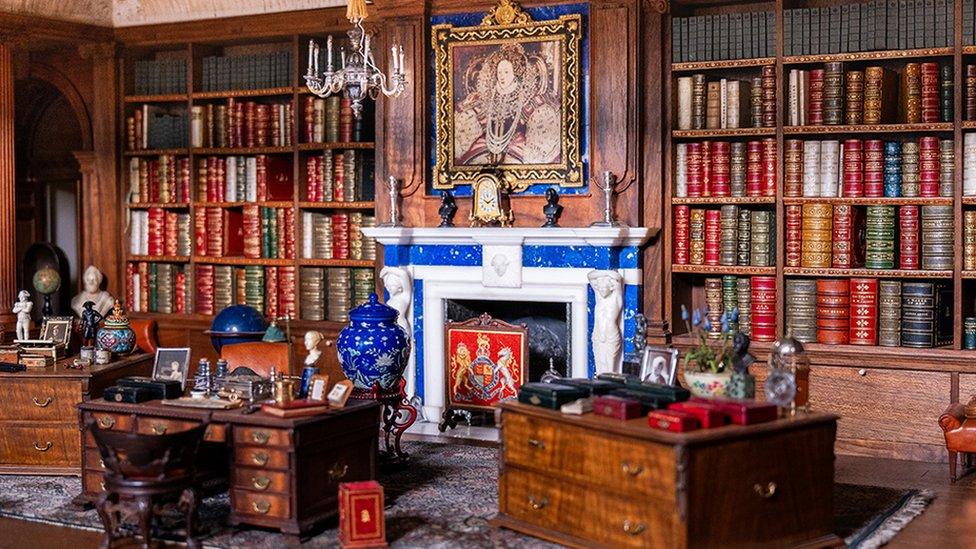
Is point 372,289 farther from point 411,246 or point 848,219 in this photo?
point 848,219

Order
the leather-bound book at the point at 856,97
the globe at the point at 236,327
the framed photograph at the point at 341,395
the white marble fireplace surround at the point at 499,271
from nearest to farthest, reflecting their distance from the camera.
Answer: the framed photograph at the point at 341,395, the leather-bound book at the point at 856,97, the white marble fireplace surround at the point at 499,271, the globe at the point at 236,327

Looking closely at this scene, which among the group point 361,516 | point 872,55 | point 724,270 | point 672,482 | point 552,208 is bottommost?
point 361,516

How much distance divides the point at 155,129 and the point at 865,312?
5.61 meters

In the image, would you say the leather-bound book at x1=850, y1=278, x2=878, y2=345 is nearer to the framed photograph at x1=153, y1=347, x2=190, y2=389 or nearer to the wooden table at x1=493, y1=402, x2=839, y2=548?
the wooden table at x1=493, y1=402, x2=839, y2=548

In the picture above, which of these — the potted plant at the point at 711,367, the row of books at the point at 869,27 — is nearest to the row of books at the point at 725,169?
the row of books at the point at 869,27

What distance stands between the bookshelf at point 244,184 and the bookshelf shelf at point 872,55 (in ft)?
10.3

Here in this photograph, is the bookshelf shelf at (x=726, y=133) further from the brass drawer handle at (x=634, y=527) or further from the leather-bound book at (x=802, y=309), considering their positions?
the brass drawer handle at (x=634, y=527)

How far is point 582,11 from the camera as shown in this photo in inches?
330

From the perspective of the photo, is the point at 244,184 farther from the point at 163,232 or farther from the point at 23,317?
the point at 23,317

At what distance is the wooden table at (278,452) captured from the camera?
5723 millimetres

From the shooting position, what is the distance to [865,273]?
25.7 ft

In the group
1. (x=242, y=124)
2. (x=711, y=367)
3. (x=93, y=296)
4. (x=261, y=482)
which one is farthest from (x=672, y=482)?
(x=93, y=296)

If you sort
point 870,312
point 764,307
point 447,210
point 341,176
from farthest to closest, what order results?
point 341,176 < point 447,210 < point 764,307 < point 870,312

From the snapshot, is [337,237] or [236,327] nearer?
[236,327]
